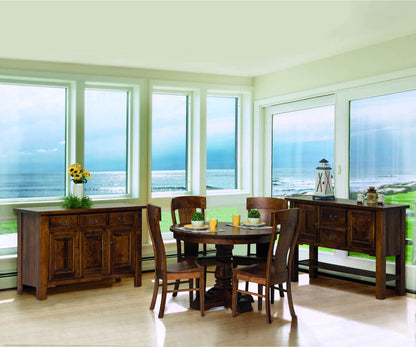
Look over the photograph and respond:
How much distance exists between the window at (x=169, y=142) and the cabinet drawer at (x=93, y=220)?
1322 millimetres

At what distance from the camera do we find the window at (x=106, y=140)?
19.5 feet

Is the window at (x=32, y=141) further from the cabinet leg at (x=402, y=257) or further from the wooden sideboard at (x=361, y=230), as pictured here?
the cabinet leg at (x=402, y=257)

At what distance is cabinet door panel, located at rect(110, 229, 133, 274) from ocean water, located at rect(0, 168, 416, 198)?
999mm

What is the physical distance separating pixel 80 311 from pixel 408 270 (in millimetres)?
3228

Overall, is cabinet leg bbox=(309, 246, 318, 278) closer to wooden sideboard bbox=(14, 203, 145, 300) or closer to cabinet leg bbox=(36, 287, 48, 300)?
wooden sideboard bbox=(14, 203, 145, 300)

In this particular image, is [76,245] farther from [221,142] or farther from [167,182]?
[221,142]

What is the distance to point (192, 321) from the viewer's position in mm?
3998

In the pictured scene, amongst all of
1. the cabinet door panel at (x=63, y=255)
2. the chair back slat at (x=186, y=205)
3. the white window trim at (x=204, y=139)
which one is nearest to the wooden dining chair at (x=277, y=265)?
the chair back slat at (x=186, y=205)

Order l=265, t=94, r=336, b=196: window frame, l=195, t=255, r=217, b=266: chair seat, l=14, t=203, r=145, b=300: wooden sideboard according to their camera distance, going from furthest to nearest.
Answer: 1. l=265, t=94, r=336, b=196: window frame
2. l=14, t=203, r=145, b=300: wooden sideboard
3. l=195, t=255, r=217, b=266: chair seat

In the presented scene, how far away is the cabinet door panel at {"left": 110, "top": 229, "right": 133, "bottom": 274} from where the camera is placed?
516 cm

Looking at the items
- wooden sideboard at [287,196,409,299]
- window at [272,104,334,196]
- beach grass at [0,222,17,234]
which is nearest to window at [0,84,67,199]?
beach grass at [0,222,17,234]

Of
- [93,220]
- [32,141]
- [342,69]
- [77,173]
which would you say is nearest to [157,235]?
[93,220]

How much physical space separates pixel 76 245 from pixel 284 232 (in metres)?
2.25

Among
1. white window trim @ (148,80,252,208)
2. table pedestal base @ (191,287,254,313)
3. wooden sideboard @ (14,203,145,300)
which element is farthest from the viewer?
white window trim @ (148,80,252,208)
